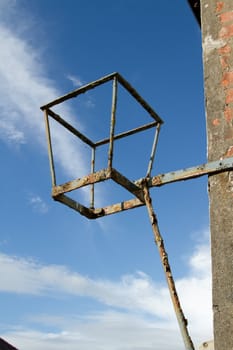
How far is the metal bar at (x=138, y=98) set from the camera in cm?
432

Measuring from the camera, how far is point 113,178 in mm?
3938

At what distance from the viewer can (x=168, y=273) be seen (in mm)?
3695

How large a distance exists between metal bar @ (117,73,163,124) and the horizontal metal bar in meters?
0.94

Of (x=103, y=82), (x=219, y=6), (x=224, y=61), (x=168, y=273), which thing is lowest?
(x=168, y=273)

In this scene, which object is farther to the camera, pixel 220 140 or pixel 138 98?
pixel 138 98

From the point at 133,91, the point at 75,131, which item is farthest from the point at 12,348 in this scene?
the point at 133,91

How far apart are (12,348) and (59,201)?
11.0 m

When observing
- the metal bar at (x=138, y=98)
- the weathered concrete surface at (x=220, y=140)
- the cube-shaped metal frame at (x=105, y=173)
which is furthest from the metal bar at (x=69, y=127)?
the weathered concrete surface at (x=220, y=140)

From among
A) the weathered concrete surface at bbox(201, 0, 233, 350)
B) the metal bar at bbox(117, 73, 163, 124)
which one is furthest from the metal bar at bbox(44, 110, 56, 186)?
the weathered concrete surface at bbox(201, 0, 233, 350)

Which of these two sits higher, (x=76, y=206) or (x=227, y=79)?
(x=227, y=79)

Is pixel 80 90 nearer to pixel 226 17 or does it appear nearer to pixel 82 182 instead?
pixel 82 182

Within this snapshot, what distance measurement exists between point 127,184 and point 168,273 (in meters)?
0.88

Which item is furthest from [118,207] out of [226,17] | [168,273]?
[226,17]

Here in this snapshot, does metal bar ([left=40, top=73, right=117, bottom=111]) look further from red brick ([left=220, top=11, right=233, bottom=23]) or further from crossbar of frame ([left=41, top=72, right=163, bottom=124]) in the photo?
red brick ([left=220, top=11, right=233, bottom=23])
